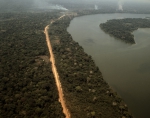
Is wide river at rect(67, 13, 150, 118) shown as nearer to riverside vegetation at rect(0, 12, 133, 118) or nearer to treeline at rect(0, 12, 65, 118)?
riverside vegetation at rect(0, 12, 133, 118)

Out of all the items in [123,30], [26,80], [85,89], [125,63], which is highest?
[123,30]

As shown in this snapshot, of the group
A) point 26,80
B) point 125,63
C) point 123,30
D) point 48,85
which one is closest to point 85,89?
point 48,85

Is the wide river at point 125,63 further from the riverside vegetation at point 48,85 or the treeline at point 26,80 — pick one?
the treeline at point 26,80

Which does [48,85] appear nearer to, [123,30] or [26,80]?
[26,80]

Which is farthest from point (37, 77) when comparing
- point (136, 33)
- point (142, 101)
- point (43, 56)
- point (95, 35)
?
point (136, 33)

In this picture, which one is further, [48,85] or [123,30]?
[123,30]

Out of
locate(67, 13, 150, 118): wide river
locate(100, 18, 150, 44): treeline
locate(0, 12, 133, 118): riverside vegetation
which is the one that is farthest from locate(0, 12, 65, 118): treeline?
locate(100, 18, 150, 44): treeline

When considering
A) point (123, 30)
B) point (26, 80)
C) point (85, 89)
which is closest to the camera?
point (85, 89)
